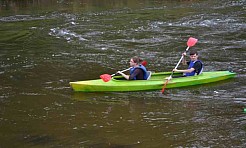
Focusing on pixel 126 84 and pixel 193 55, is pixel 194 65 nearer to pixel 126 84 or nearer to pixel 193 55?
pixel 193 55

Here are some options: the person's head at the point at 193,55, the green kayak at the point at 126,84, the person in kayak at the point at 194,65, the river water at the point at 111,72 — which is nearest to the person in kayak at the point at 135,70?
the green kayak at the point at 126,84

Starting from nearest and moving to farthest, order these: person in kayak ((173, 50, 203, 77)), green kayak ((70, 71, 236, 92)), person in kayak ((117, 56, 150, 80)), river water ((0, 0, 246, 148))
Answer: river water ((0, 0, 246, 148))
green kayak ((70, 71, 236, 92))
person in kayak ((117, 56, 150, 80))
person in kayak ((173, 50, 203, 77))

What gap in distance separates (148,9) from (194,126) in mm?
16933

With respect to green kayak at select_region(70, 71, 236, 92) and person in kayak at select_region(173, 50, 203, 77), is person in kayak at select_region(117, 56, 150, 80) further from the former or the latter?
person in kayak at select_region(173, 50, 203, 77)

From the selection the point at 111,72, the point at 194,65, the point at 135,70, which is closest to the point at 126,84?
the point at 135,70

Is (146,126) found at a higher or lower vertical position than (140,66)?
lower

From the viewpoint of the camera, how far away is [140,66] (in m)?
9.27

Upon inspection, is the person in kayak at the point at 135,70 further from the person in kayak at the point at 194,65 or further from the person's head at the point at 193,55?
the person's head at the point at 193,55

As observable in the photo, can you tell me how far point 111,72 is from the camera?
1108cm

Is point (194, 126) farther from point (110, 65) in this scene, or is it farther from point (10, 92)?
point (110, 65)

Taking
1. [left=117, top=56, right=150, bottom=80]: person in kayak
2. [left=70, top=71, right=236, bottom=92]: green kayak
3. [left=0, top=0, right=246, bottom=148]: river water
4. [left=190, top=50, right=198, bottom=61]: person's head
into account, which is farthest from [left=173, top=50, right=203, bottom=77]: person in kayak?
[left=117, top=56, right=150, bottom=80]: person in kayak

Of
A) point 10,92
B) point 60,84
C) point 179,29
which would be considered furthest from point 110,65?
point 179,29

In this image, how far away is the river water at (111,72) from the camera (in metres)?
6.87

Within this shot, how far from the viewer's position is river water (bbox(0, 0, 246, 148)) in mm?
6871
